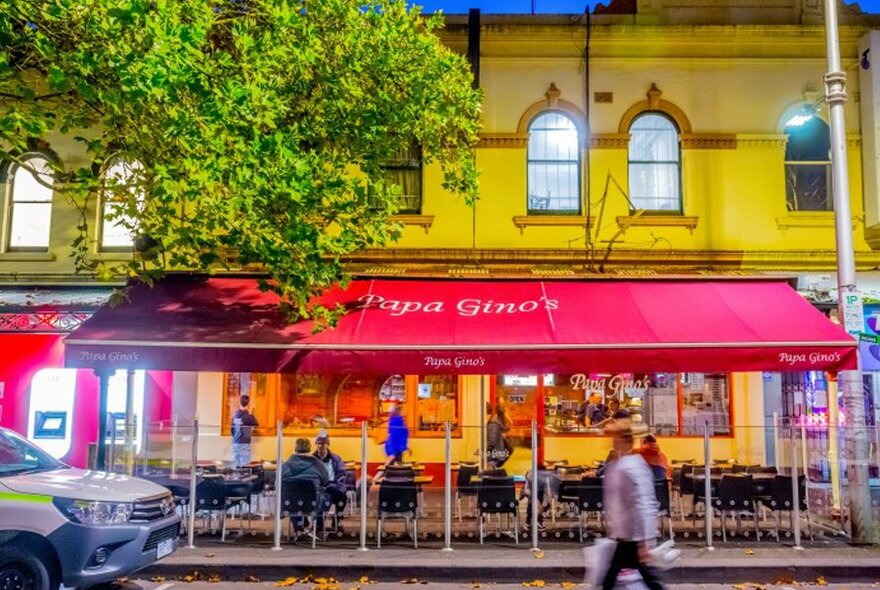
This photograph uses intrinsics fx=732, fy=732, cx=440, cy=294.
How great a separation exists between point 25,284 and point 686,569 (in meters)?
12.3

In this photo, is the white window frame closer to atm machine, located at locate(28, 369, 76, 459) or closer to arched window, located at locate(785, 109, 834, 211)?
atm machine, located at locate(28, 369, 76, 459)

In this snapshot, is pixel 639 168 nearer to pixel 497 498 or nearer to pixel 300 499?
pixel 497 498

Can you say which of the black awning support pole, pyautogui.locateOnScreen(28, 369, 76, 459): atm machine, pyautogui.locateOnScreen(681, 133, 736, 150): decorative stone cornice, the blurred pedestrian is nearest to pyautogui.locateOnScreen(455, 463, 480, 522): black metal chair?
the blurred pedestrian

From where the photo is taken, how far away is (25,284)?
13.7 m

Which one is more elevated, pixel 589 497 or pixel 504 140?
pixel 504 140

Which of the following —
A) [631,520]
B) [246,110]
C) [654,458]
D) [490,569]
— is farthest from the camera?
[654,458]

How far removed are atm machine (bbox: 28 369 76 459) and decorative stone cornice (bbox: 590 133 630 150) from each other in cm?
1070

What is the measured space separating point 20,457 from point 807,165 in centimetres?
1351

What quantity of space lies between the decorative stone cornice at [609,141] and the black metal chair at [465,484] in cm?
640

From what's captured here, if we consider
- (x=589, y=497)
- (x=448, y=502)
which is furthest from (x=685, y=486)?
(x=448, y=502)

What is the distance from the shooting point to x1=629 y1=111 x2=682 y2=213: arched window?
13695 mm

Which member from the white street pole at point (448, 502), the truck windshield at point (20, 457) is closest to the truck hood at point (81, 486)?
the truck windshield at point (20, 457)

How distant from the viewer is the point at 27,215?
14266 millimetres

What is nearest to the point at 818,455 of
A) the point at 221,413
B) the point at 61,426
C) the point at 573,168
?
the point at 573,168
